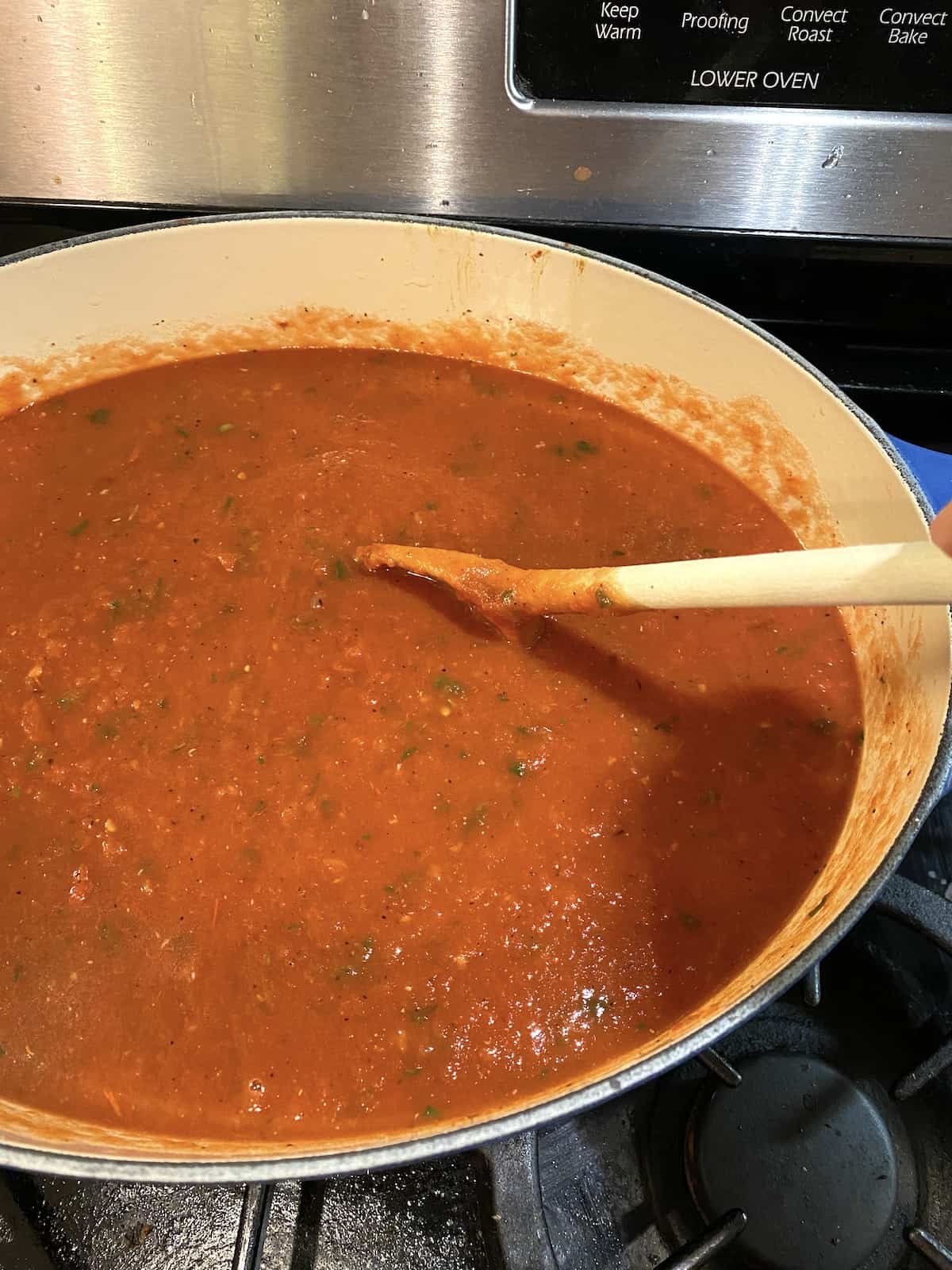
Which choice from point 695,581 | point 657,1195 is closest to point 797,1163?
point 657,1195

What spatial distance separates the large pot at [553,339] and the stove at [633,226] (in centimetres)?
7

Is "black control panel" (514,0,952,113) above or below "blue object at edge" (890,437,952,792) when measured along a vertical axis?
above

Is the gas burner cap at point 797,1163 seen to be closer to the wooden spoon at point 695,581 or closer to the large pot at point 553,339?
the large pot at point 553,339

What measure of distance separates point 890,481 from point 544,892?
71 cm

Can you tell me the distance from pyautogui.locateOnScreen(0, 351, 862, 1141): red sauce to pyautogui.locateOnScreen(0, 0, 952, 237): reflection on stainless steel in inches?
14.4

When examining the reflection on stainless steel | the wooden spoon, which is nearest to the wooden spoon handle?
the wooden spoon

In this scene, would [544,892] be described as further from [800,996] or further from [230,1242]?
[230,1242]

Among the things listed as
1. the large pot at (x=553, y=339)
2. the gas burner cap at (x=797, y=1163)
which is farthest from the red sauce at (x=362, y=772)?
the gas burner cap at (x=797, y=1163)

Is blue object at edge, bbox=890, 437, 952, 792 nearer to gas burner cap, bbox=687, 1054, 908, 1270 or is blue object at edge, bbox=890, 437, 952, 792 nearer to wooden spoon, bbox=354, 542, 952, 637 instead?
wooden spoon, bbox=354, 542, 952, 637

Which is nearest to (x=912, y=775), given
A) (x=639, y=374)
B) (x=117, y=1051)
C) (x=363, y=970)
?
(x=363, y=970)

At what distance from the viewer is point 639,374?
5.13ft

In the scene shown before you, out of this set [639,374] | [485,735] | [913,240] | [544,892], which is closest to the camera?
[544,892]

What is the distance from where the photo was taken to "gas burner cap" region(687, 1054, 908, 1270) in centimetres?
102

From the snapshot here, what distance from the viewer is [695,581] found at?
3.23 ft
